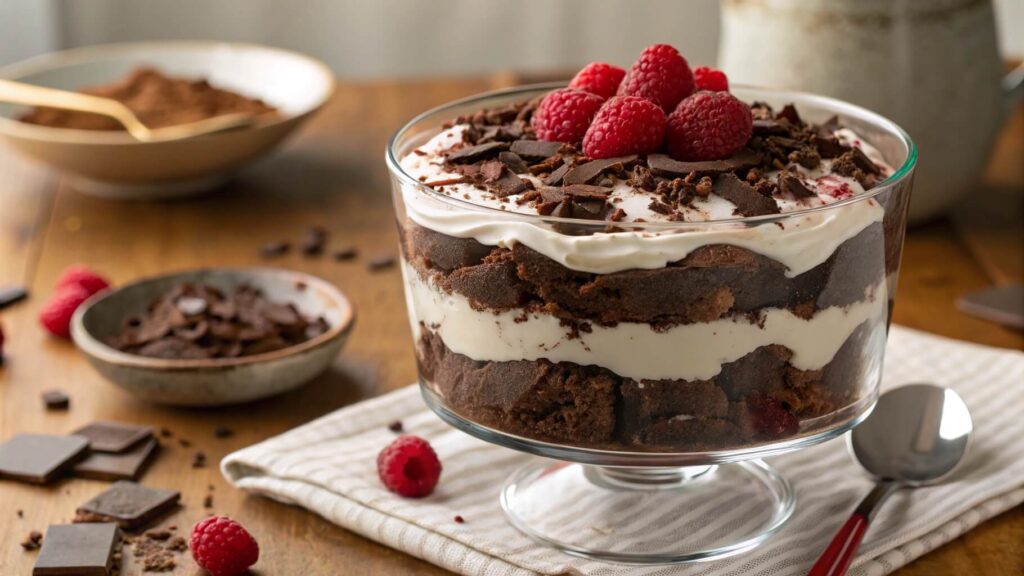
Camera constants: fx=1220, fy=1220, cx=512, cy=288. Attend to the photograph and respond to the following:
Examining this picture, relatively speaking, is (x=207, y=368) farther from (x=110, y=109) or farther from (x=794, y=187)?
(x=110, y=109)

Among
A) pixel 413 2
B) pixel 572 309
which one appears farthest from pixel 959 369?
pixel 413 2

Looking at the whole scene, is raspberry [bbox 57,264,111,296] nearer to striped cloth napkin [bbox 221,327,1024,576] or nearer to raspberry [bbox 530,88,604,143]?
striped cloth napkin [bbox 221,327,1024,576]

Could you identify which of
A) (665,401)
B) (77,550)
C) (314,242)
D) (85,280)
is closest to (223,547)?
(77,550)

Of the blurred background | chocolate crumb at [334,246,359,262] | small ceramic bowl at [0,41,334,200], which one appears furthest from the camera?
the blurred background

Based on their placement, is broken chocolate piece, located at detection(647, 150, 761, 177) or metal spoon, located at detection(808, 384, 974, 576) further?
metal spoon, located at detection(808, 384, 974, 576)

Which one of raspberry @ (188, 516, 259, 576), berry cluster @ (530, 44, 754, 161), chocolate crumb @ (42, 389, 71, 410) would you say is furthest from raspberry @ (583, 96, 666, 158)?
chocolate crumb @ (42, 389, 71, 410)

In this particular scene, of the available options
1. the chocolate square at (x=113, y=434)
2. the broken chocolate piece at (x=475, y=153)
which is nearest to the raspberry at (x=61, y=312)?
the chocolate square at (x=113, y=434)
